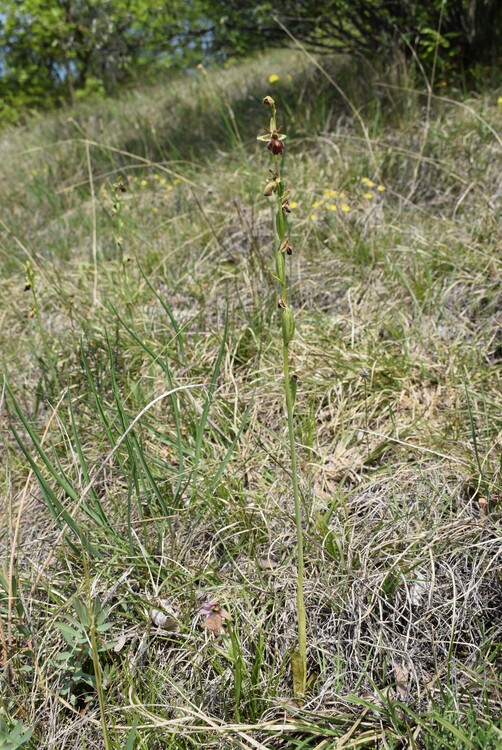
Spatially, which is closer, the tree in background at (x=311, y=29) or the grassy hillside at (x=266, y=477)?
the grassy hillside at (x=266, y=477)

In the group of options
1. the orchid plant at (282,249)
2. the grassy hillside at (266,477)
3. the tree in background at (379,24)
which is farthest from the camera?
the tree in background at (379,24)

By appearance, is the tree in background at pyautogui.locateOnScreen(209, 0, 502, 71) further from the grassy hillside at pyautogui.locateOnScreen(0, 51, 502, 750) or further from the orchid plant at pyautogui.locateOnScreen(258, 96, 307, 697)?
the orchid plant at pyautogui.locateOnScreen(258, 96, 307, 697)

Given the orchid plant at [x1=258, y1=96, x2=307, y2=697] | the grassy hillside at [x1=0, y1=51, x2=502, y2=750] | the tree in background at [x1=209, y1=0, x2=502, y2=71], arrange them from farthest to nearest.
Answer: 1. the tree in background at [x1=209, y1=0, x2=502, y2=71]
2. the grassy hillside at [x1=0, y1=51, x2=502, y2=750]
3. the orchid plant at [x1=258, y1=96, x2=307, y2=697]

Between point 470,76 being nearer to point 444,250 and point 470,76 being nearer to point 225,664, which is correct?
point 444,250

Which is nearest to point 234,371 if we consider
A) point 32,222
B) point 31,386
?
point 31,386

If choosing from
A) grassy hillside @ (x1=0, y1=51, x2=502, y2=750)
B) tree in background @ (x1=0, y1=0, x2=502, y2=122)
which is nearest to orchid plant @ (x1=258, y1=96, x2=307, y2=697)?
grassy hillside @ (x1=0, y1=51, x2=502, y2=750)

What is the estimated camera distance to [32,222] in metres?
3.85

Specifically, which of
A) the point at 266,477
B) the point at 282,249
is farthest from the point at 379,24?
the point at 282,249

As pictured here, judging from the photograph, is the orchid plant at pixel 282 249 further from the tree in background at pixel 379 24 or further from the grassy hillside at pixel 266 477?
the tree in background at pixel 379 24

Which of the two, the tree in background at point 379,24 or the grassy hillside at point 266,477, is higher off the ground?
the tree in background at point 379,24

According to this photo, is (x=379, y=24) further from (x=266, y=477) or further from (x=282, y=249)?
(x=282, y=249)

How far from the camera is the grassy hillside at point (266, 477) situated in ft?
4.18

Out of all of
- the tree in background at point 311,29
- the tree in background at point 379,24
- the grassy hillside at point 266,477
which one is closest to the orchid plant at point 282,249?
the grassy hillside at point 266,477

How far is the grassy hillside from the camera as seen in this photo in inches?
50.2
